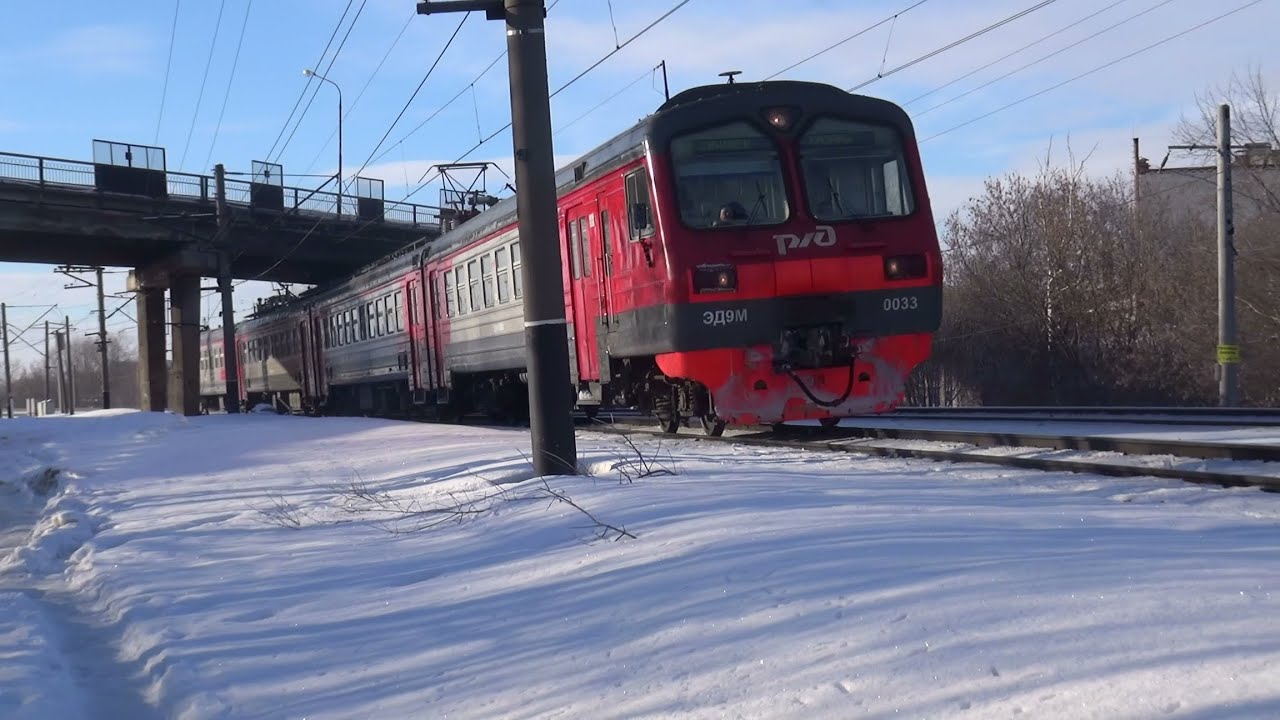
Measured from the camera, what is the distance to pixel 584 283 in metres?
13.3

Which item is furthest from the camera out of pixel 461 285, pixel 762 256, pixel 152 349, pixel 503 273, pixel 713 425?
pixel 152 349

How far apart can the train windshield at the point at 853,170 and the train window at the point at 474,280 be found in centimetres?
806

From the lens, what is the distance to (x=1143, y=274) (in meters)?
28.4

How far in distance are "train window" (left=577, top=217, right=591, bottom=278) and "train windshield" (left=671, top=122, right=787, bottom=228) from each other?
91.0 inches

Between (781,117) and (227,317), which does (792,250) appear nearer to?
(781,117)

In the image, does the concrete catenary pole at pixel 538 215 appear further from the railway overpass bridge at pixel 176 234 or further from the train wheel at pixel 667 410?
the railway overpass bridge at pixel 176 234

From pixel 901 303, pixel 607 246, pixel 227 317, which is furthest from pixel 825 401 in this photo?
pixel 227 317

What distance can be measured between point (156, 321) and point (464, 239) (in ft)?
97.3

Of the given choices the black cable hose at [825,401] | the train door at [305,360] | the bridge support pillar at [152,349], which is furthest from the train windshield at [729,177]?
the bridge support pillar at [152,349]

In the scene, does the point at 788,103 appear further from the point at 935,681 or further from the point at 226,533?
the point at 935,681

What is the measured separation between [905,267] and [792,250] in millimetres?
1220

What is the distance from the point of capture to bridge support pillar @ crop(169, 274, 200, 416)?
40.2 meters

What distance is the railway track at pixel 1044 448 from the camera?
771 centimetres

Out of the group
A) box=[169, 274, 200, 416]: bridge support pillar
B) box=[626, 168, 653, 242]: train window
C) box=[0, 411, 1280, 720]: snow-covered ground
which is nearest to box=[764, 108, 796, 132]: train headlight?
box=[626, 168, 653, 242]: train window
